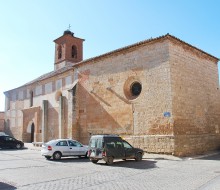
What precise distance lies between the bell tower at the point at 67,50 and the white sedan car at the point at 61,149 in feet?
60.7

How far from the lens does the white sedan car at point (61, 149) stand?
13633mm

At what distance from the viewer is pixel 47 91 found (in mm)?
25594

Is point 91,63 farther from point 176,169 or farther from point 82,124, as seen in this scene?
point 176,169

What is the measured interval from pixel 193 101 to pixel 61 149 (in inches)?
340

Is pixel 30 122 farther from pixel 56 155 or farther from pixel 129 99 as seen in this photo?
pixel 129 99

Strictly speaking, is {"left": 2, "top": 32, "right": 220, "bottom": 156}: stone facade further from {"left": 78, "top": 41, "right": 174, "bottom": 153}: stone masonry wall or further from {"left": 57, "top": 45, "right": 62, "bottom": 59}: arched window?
{"left": 57, "top": 45, "right": 62, "bottom": 59}: arched window

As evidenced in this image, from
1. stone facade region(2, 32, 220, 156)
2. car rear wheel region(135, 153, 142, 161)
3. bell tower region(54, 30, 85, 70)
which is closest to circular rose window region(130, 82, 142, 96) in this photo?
stone facade region(2, 32, 220, 156)

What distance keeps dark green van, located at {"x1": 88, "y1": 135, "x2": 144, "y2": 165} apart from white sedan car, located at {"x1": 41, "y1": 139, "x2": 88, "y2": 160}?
2.30 meters

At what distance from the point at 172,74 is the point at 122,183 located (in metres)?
8.51

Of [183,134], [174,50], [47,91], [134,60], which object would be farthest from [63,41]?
[183,134]

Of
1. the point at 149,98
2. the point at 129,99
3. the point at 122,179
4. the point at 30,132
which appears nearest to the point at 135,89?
the point at 129,99

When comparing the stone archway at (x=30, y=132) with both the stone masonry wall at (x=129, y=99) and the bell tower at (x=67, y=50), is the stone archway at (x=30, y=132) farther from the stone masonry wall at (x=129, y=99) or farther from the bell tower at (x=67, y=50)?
the stone masonry wall at (x=129, y=99)

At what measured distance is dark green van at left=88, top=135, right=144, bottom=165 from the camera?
11492 millimetres

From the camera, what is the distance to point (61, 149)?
45.6 feet
